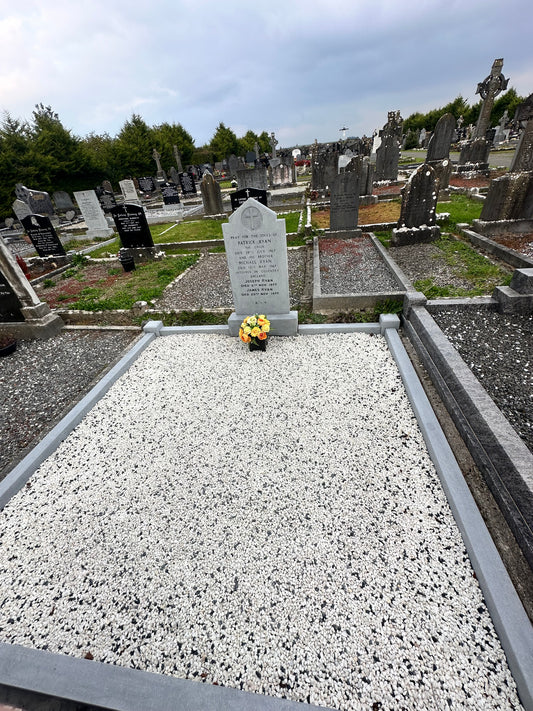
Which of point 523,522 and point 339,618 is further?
point 523,522

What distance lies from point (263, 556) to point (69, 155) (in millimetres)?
36684

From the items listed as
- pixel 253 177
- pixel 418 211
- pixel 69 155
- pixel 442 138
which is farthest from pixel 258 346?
pixel 69 155

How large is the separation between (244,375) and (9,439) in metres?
2.84

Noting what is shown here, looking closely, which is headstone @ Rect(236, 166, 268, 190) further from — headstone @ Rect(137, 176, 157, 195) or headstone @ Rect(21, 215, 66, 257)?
headstone @ Rect(137, 176, 157, 195)

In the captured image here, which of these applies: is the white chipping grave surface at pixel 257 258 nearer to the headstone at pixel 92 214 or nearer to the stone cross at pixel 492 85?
the headstone at pixel 92 214

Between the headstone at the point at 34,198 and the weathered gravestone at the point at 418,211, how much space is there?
56.8 ft

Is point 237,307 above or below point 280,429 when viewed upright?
above

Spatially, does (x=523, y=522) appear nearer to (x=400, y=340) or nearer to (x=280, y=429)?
(x=280, y=429)

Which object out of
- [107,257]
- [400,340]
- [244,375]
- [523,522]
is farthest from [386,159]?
[523,522]

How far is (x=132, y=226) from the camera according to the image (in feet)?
30.7

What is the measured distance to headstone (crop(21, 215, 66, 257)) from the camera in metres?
10.1

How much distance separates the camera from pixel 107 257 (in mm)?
10570

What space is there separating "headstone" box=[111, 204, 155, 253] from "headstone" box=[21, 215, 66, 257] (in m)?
2.73

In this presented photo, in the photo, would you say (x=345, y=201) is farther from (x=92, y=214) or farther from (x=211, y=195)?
(x=92, y=214)
